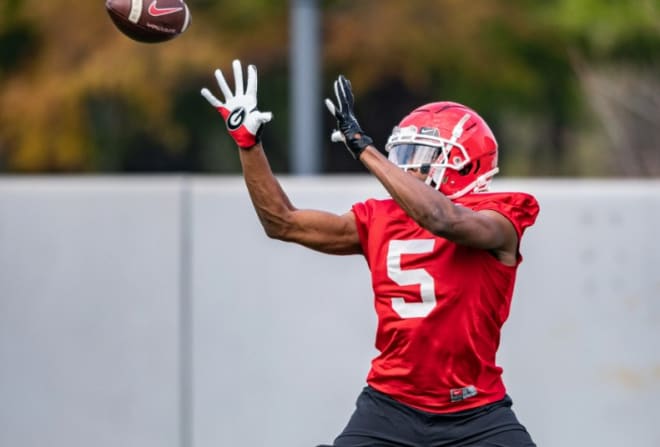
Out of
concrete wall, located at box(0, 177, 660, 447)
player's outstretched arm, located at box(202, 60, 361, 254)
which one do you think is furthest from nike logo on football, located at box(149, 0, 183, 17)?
concrete wall, located at box(0, 177, 660, 447)

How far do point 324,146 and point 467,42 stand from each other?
9.83 feet

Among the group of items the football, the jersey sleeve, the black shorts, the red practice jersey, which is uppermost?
the football

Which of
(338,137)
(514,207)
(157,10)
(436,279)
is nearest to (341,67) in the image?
(157,10)

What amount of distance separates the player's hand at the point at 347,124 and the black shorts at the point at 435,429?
2.91 ft

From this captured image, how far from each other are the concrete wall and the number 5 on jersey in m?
1.84

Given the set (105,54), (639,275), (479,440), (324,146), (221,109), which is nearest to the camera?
(479,440)

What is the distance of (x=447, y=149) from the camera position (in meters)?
4.82

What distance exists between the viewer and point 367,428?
468 centimetres

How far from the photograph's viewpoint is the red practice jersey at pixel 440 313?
4.65m

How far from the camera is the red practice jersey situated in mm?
4648

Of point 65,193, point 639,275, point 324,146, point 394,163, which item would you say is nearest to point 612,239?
point 639,275

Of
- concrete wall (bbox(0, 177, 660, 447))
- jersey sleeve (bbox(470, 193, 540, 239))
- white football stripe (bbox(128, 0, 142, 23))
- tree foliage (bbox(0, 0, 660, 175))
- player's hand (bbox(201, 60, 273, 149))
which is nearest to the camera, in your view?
jersey sleeve (bbox(470, 193, 540, 239))

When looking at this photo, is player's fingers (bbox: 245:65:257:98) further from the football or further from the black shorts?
the black shorts

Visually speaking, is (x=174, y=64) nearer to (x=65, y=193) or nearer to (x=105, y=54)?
(x=105, y=54)
